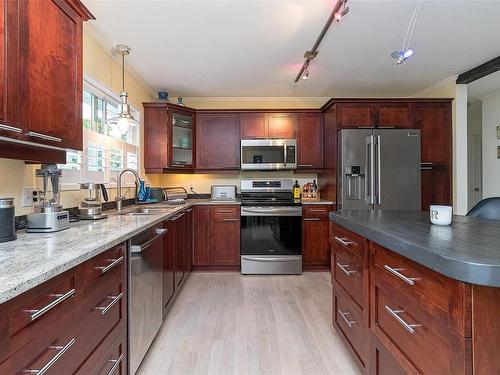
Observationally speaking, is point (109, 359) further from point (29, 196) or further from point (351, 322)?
point (351, 322)

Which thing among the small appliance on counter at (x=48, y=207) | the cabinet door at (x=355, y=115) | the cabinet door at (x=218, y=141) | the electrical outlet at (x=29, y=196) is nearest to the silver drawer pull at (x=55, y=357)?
the small appliance on counter at (x=48, y=207)

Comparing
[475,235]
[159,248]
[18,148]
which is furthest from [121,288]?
[475,235]

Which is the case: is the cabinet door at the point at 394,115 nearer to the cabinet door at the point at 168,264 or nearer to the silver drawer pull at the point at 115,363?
the cabinet door at the point at 168,264

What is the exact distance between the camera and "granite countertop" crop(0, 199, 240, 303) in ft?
2.46

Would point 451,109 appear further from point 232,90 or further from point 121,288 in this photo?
point 121,288

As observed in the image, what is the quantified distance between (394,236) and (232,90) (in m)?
3.33

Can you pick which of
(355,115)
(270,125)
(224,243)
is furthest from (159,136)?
(355,115)

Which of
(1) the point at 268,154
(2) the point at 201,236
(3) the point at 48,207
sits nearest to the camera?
(3) the point at 48,207

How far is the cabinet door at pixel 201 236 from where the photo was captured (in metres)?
3.62

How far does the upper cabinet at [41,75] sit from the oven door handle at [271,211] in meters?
2.19

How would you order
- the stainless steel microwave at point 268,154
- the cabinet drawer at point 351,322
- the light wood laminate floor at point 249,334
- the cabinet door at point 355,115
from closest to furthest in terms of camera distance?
1. the cabinet drawer at point 351,322
2. the light wood laminate floor at point 249,334
3. the cabinet door at point 355,115
4. the stainless steel microwave at point 268,154

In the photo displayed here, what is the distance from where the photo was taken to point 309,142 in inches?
157

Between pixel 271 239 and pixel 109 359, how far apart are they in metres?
2.46

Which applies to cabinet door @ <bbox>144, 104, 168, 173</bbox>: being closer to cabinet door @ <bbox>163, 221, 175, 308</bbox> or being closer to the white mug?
cabinet door @ <bbox>163, 221, 175, 308</bbox>
